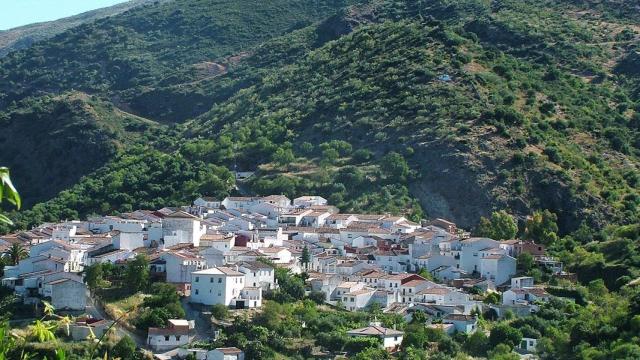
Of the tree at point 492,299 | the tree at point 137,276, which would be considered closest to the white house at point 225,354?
the tree at point 137,276

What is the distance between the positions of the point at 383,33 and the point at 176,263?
168 feet

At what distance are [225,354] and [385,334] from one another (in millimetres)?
5468

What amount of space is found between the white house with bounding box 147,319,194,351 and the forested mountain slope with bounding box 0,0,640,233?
2279cm

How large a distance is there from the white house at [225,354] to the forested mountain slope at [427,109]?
2396 cm

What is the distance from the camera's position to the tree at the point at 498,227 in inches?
2307

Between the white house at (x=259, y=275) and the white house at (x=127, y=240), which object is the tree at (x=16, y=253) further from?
the white house at (x=259, y=275)

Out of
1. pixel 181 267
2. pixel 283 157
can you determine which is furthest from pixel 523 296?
pixel 283 157

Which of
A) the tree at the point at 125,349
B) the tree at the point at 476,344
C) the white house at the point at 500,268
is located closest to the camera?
the tree at the point at 125,349

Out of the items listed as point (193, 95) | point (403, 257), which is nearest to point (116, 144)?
point (193, 95)

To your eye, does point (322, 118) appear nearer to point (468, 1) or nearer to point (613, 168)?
point (613, 168)

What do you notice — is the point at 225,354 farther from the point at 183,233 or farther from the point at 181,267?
the point at 183,233

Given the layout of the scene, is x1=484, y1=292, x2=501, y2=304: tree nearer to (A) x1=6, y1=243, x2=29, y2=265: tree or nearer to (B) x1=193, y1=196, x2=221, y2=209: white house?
(A) x1=6, y1=243, x2=29, y2=265: tree

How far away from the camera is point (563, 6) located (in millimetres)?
108312

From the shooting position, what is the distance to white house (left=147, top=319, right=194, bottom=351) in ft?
140
